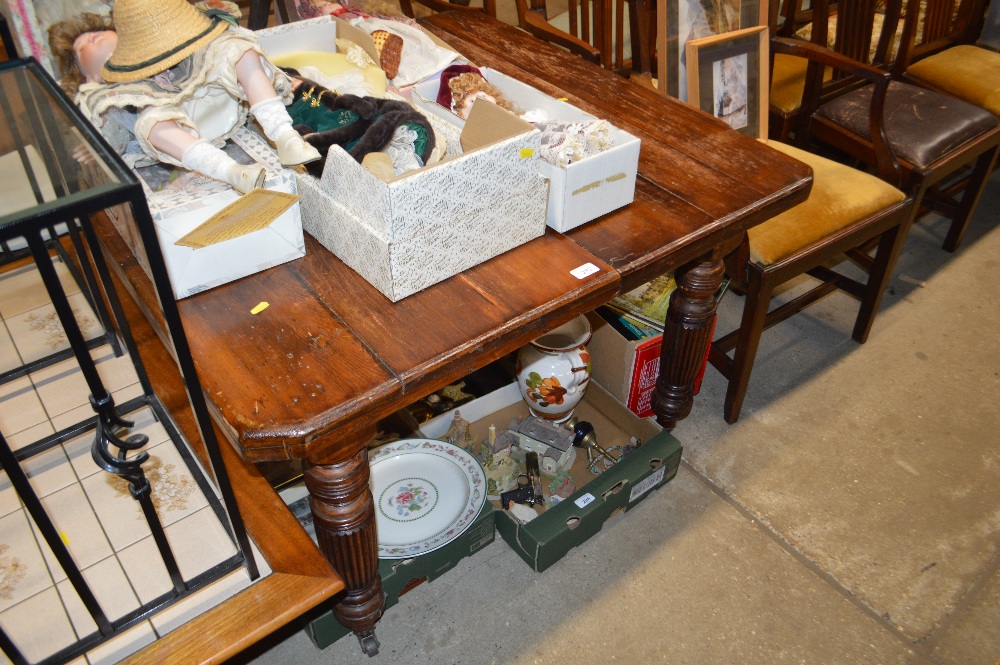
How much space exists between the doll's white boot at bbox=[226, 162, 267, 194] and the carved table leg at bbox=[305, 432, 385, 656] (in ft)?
1.33

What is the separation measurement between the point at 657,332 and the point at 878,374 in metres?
0.76

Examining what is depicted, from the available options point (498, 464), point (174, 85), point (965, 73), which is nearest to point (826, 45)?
point (965, 73)

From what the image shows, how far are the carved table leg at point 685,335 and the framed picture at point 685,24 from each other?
0.57 meters

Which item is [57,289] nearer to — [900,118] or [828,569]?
[828,569]

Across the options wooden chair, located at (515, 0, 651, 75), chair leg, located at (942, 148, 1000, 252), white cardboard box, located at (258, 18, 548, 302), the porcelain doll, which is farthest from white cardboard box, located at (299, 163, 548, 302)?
chair leg, located at (942, 148, 1000, 252)

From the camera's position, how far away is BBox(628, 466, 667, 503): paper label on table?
1820mm

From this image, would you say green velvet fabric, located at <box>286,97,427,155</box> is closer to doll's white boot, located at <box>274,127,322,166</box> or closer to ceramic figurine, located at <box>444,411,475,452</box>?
doll's white boot, located at <box>274,127,322,166</box>

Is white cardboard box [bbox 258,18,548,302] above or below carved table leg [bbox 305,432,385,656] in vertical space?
above

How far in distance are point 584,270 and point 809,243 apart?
872 millimetres

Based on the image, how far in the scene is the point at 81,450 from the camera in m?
1.34

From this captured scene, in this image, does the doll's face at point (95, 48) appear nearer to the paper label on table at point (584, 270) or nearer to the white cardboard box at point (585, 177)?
the white cardboard box at point (585, 177)

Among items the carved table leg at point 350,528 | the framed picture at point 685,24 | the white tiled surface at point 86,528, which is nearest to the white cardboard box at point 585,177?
the carved table leg at point 350,528

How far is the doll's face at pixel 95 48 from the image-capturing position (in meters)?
1.34

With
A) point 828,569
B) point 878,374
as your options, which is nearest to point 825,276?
point 878,374
